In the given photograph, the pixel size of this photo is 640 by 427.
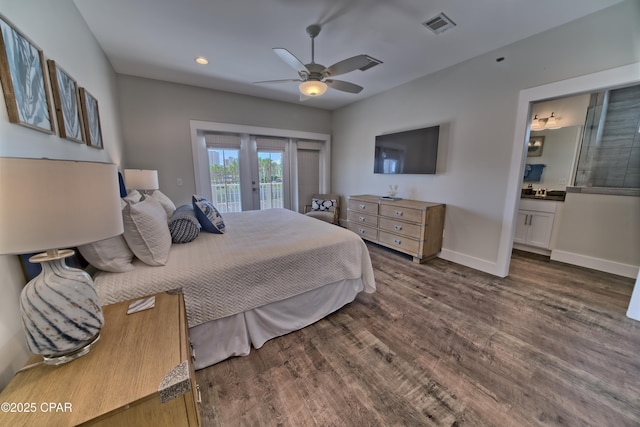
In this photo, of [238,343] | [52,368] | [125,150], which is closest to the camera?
[52,368]

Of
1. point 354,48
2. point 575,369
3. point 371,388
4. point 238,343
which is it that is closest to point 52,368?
point 238,343

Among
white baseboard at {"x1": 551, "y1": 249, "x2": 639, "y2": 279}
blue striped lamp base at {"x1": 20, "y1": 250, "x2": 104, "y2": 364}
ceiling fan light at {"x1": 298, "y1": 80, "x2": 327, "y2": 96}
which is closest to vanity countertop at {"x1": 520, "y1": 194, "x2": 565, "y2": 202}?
white baseboard at {"x1": 551, "y1": 249, "x2": 639, "y2": 279}

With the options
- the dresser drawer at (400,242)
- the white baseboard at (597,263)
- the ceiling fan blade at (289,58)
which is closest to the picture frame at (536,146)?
the white baseboard at (597,263)

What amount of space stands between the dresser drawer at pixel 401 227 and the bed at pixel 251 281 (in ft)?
4.11

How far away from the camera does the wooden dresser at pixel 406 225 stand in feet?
10.1

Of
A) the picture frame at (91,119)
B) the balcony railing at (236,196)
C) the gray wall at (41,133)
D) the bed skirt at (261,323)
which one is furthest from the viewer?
the balcony railing at (236,196)

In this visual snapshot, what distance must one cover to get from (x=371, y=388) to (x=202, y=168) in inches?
149

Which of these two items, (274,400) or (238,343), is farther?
(238,343)

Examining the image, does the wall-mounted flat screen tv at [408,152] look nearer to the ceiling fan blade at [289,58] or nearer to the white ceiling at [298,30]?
the white ceiling at [298,30]

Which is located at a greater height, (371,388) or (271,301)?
(271,301)

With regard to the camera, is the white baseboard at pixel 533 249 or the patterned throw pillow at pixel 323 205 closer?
the white baseboard at pixel 533 249

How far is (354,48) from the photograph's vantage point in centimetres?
250

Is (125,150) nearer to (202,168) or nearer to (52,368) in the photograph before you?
(202,168)

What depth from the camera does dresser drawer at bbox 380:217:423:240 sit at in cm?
312
